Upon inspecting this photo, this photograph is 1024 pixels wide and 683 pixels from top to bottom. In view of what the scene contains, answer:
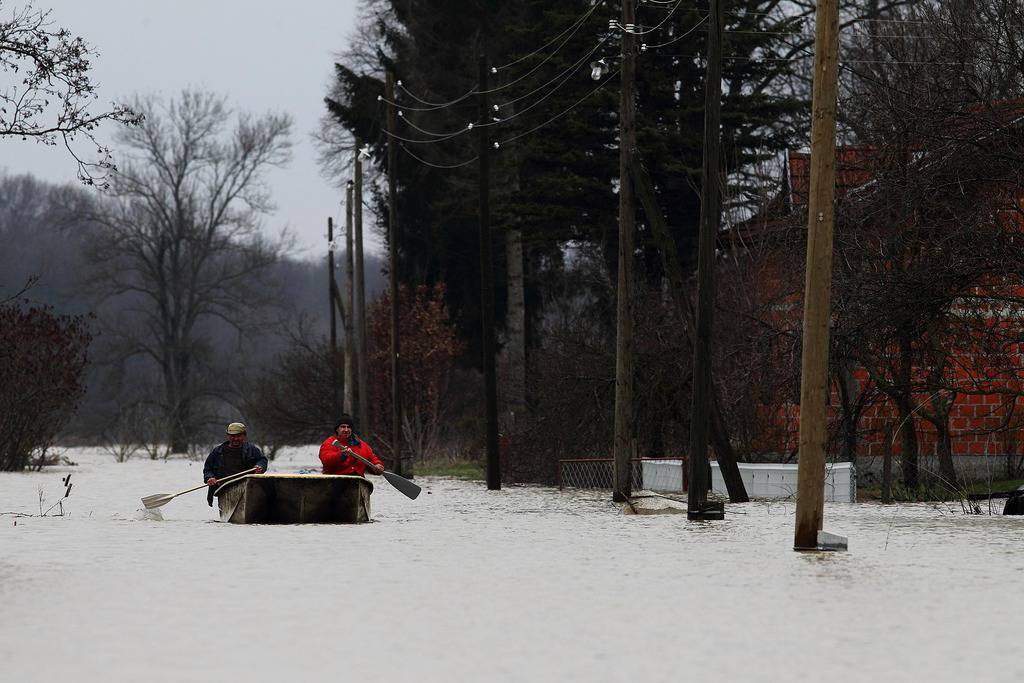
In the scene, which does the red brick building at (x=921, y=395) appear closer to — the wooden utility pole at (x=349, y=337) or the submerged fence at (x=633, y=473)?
the submerged fence at (x=633, y=473)

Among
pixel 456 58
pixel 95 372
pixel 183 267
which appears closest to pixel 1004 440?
pixel 456 58

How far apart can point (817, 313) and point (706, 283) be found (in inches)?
205

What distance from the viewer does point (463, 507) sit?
82.2 ft

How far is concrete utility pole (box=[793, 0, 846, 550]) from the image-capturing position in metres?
16.0

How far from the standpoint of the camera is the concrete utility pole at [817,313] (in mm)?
15984

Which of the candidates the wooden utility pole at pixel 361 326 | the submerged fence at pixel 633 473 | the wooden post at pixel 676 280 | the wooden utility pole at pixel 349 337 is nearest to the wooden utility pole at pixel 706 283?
the wooden post at pixel 676 280

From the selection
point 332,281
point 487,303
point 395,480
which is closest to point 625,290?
point 395,480

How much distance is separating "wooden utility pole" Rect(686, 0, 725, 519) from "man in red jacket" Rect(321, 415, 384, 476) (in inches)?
169

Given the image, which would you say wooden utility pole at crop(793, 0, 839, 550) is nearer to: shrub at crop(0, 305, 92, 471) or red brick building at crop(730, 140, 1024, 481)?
red brick building at crop(730, 140, 1024, 481)

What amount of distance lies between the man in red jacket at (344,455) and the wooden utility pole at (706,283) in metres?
4.30

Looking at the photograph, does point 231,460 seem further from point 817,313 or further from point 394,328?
point 394,328

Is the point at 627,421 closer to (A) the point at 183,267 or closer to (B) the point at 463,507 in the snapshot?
(B) the point at 463,507

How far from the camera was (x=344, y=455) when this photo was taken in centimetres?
2195

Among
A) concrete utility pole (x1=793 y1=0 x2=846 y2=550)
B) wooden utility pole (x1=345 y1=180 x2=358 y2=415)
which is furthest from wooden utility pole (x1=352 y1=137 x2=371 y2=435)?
concrete utility pole (x1=793 y1=0 x2=846 y2=550)
